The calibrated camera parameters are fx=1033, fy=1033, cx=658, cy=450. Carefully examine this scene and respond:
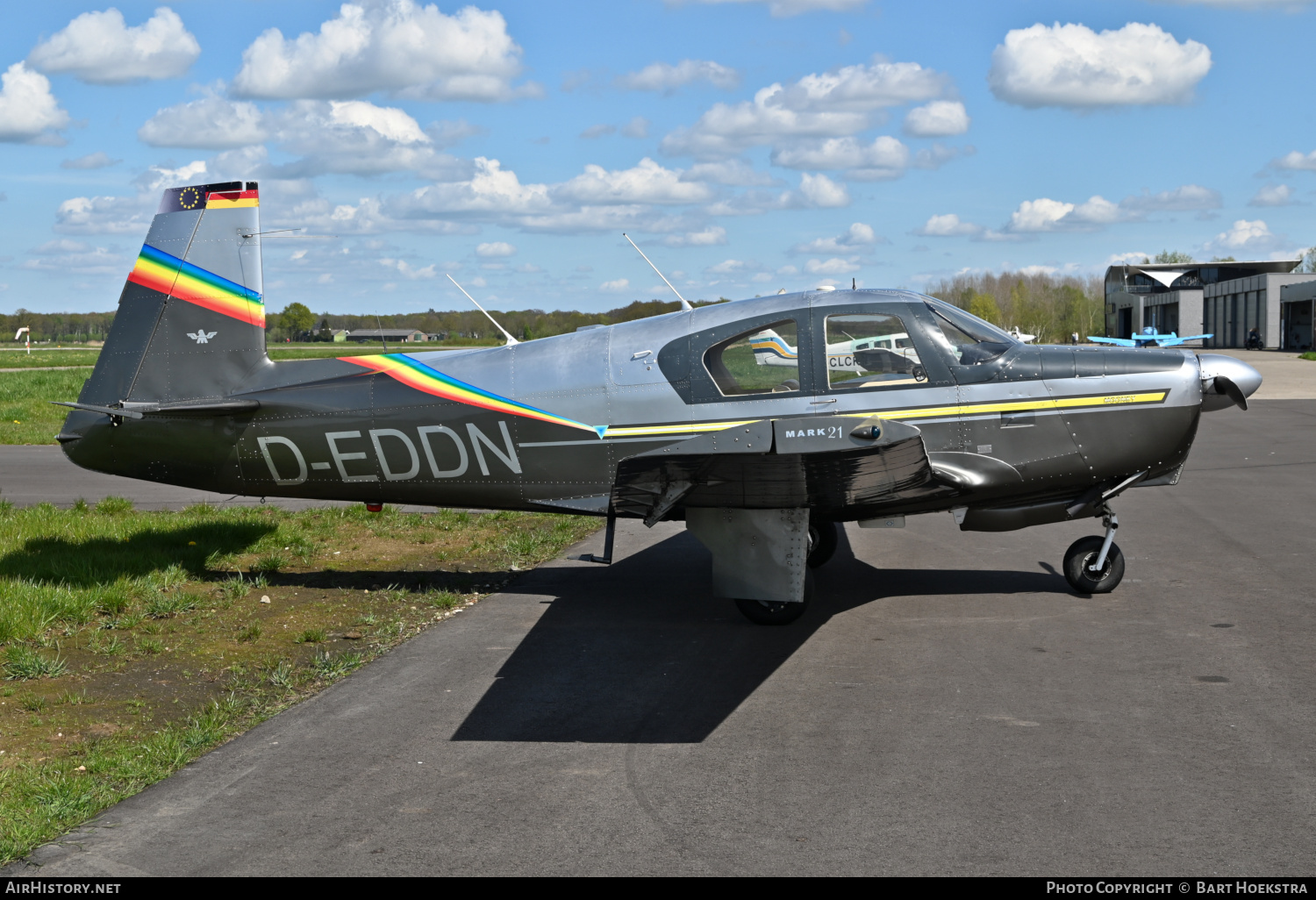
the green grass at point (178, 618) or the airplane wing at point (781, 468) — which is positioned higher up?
the airplane wing at point (781, 468)

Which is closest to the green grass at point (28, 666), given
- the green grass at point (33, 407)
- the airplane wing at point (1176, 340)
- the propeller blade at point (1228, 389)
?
the propeller blade at point (1228, 389)

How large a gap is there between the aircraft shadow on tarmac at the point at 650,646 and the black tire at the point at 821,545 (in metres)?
0.10

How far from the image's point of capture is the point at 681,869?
386 centimetres

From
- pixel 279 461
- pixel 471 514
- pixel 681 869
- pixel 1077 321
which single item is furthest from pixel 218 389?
pixel 1077 321

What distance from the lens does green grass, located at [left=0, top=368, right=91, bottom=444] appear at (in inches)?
823

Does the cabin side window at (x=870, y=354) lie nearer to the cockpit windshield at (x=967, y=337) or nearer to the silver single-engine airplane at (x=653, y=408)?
the silver single-engine airplane at (x=653, y=408)

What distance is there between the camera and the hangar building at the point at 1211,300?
72188 mm

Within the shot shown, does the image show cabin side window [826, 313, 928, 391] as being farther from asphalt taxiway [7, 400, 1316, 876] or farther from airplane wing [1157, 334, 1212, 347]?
airplane wing [1157, 334, 1212, 347]

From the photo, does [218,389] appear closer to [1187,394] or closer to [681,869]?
[681,869]

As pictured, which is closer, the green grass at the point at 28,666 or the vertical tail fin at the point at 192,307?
the green grass at the point at 28,666

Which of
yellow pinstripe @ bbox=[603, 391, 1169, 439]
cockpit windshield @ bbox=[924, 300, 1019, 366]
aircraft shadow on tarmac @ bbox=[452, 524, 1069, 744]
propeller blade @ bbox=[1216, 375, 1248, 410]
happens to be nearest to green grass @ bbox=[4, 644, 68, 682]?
aircraft shadow on tarmac @ bbox=[452, 524, 1069, 744]

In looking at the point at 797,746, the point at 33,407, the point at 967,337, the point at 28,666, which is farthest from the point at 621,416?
the point at 33,407

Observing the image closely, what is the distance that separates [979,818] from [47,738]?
4.66 meters

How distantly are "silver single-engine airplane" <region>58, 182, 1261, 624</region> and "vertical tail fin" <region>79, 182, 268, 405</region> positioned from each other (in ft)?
0.05
